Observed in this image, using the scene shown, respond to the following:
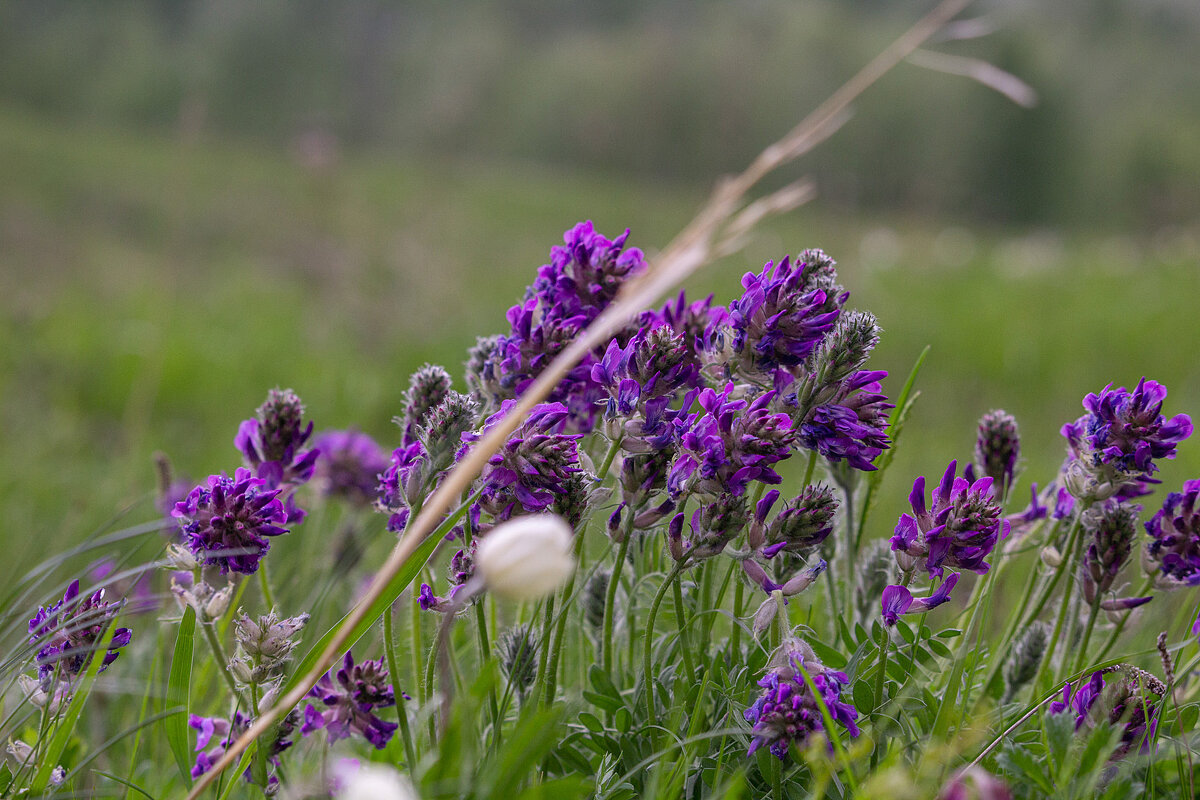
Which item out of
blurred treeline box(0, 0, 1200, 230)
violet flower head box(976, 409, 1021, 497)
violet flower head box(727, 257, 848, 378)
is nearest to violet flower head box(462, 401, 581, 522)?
violet flower head box(727, 257, 848, 378)

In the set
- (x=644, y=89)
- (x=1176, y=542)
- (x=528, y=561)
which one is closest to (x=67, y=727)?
(x=528, y=561)

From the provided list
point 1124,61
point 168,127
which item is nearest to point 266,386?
point 168,127

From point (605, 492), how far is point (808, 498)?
21cm

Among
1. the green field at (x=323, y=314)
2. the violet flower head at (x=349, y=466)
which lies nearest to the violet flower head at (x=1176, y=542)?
the green field at (x=323, y=314)

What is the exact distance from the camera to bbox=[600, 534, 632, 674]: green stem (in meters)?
0.99

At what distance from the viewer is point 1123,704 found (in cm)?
102

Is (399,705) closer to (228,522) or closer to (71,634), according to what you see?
(228,522)

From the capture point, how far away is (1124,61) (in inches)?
1351

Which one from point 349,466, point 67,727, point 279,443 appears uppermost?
point 349,466

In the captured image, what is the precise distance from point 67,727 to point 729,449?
79cm

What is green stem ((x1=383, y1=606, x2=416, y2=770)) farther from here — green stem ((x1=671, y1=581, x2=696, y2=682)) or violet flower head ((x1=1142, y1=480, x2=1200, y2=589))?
violet flower head ((x1=1142, y1=480, x2=1200, y2=589))

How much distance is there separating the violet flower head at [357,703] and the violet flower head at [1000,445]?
89 centimetres

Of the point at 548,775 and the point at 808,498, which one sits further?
the point at 548,775

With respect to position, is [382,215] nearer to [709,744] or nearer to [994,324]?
[994,324]
